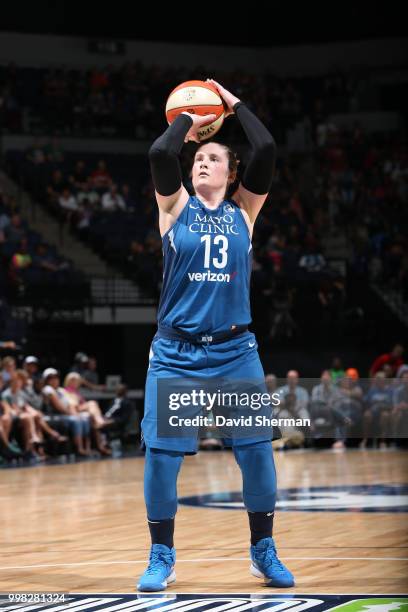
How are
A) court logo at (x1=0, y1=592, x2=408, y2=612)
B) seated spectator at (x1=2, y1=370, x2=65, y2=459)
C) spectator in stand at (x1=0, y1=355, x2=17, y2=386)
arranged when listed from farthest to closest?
spectator in stand at (x1=0, y1=355, x2=17, y2=386)
seated spectator at (x1=2, y1=370, x2=65, y2=459)
court logo at (x1=0, y1=592, x2=408, y2=612)

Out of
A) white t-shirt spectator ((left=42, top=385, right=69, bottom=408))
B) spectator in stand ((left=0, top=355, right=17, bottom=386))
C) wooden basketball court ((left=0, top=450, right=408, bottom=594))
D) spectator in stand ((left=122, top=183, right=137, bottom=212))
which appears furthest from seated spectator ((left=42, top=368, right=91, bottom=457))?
spectator in stand ((left=122, top=183, right=137, bottom=212))

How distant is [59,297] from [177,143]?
49.6ft

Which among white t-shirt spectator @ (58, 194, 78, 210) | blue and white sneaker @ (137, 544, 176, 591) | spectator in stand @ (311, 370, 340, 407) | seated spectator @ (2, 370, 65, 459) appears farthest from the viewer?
white t-shirt spectator @ (58, 194, 78, 210)

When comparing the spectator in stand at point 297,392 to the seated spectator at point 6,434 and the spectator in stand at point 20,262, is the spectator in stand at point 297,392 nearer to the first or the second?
the seated spectator at point 6,434

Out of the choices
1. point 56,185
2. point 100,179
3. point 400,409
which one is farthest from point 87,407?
point 100,179

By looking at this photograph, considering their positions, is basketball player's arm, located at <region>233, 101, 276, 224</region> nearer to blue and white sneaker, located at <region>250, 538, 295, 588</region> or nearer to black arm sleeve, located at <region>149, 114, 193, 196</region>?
black arm sleeve, located at <region>149, 114, 193, 196</region>

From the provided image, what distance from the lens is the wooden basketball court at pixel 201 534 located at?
5.67 meters

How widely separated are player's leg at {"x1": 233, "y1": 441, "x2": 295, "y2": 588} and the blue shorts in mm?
64

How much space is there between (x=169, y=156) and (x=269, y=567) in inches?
78.0

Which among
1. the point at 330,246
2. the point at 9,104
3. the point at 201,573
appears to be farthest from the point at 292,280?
the point at 201,573

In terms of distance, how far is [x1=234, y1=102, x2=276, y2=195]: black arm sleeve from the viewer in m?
5.64

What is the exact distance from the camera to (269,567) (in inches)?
217

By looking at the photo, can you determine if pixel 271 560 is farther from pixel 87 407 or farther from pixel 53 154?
pixel 53 154

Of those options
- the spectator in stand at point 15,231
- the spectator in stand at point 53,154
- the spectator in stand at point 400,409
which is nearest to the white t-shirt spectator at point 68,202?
the spectator in stand at point 53,154
